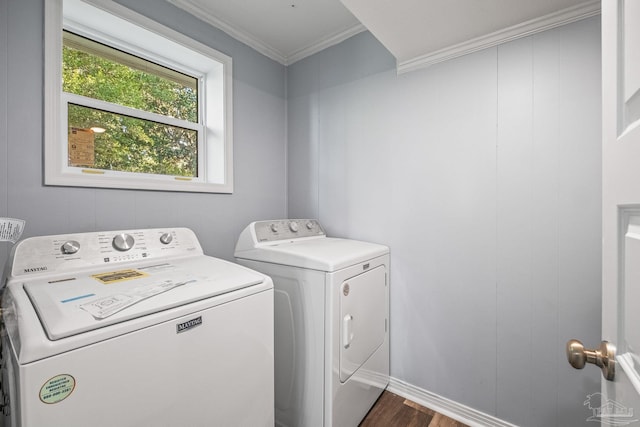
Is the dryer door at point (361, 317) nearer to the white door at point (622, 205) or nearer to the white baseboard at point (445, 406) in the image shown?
the white baseboard at point (445, 406)

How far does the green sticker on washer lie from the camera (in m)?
0.62

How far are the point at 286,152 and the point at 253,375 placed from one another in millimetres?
1810

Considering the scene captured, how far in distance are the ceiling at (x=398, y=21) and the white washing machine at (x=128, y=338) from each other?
1.44 meters

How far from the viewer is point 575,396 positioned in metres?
1.32

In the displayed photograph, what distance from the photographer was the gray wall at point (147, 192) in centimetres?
121

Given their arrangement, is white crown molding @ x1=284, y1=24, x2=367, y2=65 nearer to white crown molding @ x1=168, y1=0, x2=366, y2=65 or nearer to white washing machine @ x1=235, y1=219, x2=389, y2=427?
white crown molding @ x1=168, y1=0, x2=366, y2=65

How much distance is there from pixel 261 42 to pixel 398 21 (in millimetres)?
1202

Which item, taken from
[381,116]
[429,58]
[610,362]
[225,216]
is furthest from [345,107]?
[610,362]

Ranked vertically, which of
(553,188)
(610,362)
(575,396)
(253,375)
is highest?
(553,188)

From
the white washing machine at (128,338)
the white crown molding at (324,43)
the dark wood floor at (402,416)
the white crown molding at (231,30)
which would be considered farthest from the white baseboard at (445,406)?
the white crown molding at (231,30)

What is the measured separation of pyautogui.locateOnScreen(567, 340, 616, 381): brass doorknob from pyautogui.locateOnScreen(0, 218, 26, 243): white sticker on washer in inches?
63.4

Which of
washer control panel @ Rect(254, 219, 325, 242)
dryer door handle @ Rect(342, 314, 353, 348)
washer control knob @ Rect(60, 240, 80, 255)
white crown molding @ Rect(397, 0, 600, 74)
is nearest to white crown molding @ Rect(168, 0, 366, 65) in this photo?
white crown molding @ Rect(397, 0, 600, 74)

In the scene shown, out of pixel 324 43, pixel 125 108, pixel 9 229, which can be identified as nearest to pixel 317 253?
pixel 9 229

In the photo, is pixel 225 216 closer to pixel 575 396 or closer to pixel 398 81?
pixel 398 81
